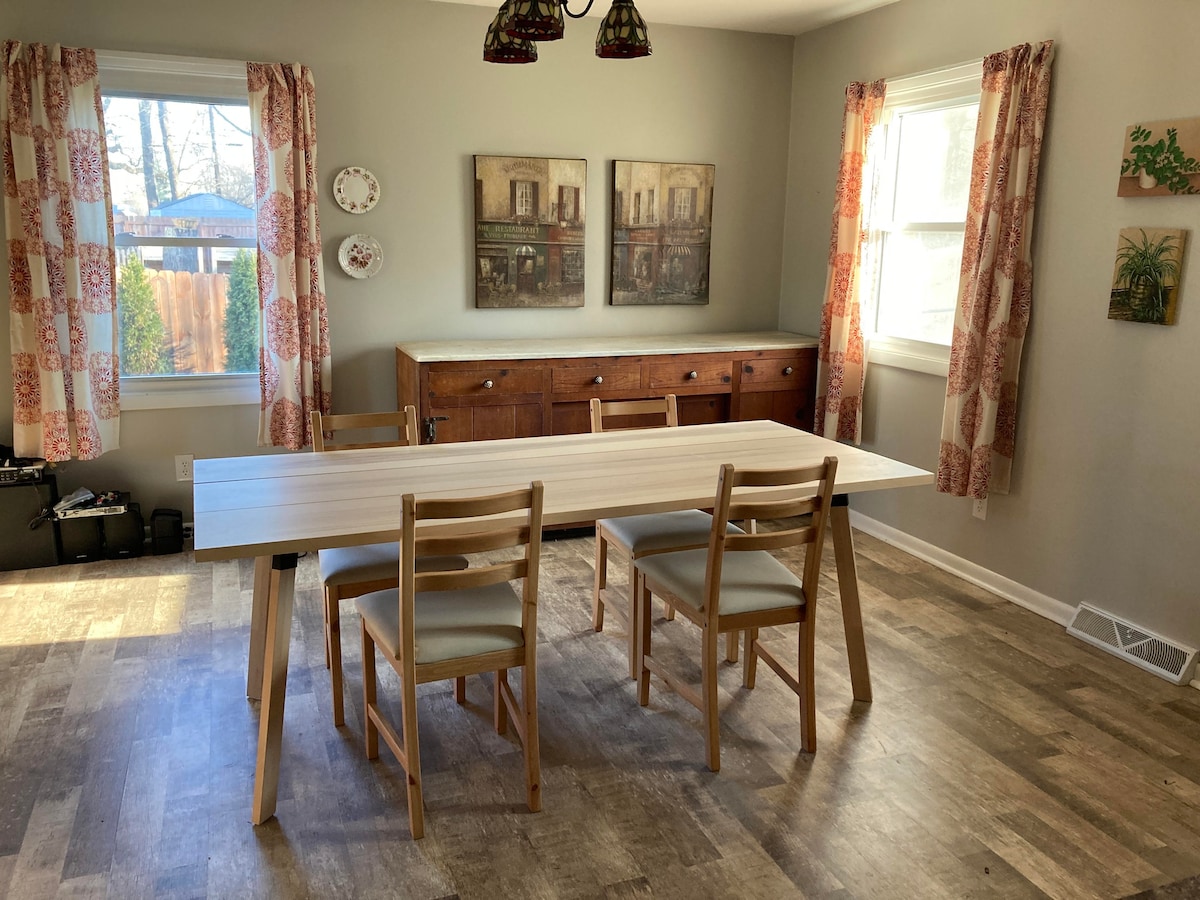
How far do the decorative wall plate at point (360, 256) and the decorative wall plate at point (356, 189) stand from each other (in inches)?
5.7

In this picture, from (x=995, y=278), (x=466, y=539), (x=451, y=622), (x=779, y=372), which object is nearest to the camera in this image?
(x=466, y=539)

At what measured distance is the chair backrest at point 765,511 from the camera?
2.37 meters

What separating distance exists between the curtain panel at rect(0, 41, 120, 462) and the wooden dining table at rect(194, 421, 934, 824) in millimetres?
1625

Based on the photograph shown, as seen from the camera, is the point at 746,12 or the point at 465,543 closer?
the point at 465,543

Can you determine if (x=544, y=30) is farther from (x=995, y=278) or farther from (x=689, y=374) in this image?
(x=689, y=374)

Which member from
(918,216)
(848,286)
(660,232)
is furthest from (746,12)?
(848,286)

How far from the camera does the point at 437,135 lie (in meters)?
4.52

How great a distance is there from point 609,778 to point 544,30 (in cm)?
195

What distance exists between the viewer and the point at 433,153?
4523 mm

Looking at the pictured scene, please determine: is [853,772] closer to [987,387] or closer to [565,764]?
[565,764]

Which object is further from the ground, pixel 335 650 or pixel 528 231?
pixel 528 231

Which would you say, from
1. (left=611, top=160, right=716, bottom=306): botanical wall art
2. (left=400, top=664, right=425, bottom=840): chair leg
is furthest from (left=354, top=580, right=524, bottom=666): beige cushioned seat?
(left=611, top=160, right=716, bottom=306): botanical wall art

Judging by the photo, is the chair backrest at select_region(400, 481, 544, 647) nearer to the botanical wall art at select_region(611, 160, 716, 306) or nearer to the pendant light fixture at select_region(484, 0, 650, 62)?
the pendant light fixture at select_region(484, 0, 650, 62)

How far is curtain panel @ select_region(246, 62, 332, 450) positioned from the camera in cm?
410
